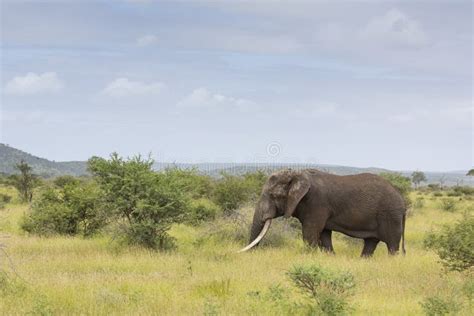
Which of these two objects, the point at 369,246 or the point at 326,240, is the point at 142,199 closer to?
the point at 326,240

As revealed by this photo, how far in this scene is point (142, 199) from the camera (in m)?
14.9

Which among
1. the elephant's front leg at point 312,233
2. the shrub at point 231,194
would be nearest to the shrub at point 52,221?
the shrub at point 231,194

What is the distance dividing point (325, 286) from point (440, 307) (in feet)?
4.92

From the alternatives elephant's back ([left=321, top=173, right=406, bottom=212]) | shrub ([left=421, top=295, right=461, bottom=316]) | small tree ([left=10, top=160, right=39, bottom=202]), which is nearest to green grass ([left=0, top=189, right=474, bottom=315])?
shrub ([left=421, top=295, right=461, bottom=316])

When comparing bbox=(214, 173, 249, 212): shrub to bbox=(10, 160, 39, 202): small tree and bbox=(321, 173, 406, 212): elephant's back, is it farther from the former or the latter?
bbox=(10, 160, 39, 202): small tree

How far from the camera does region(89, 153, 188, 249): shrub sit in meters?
14.9

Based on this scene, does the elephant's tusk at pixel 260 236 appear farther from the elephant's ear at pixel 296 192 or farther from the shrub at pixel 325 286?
the shrub at pixel 325 286

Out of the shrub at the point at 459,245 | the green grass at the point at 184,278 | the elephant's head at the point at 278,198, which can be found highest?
the elephant's head at the point at 278,198

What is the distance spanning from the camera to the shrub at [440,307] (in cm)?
789

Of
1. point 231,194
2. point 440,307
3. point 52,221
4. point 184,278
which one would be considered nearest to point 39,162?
point 231,194

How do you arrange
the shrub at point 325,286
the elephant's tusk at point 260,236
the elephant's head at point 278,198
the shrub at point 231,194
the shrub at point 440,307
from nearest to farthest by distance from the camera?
the shrub at point 440,307, the shrub at point 325,286, the elephant's tusk at point 260,236, the elephant's head at point 278,198, the shrub at point 231,194

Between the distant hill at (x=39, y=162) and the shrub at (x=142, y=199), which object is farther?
the distant hill at (x=39, y=162)

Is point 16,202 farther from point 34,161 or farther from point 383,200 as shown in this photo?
point 34,161

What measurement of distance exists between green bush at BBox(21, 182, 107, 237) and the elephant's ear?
580 centimetres
